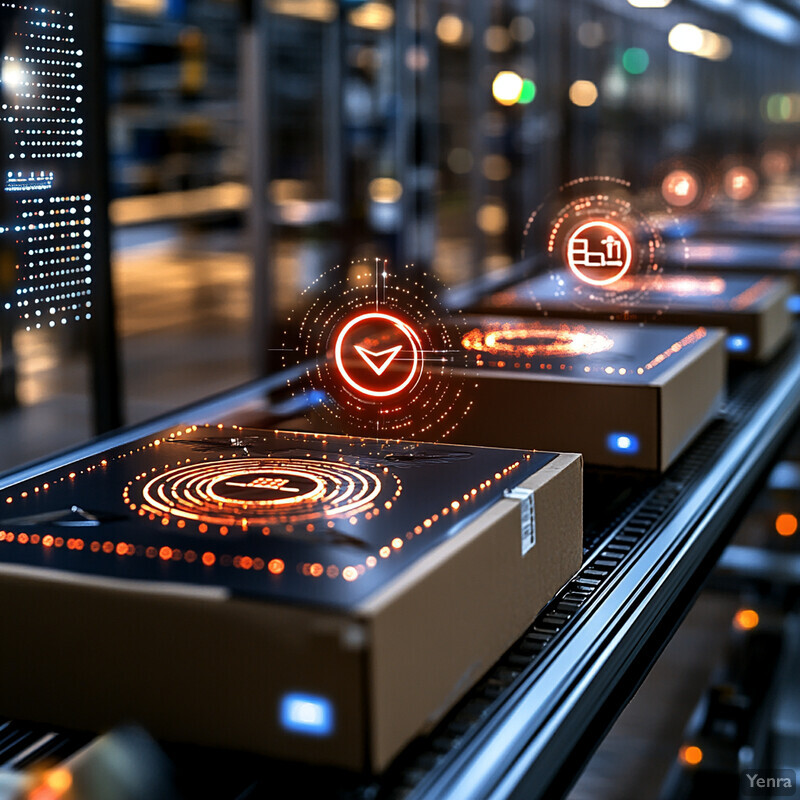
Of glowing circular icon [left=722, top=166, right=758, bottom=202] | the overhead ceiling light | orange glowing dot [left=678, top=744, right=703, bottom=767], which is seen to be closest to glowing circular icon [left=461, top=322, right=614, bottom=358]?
orange glowing dot [left=678, top=744, right=703, bottom=767]

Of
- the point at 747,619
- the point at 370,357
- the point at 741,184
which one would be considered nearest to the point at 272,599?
the point at 370,357

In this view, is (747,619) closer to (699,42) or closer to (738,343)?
(738,343)

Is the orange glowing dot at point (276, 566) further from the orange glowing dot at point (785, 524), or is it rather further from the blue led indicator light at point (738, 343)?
the orange glowing dot at point (785, 524)

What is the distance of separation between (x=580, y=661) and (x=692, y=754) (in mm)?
2638

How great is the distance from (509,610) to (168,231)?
17.5 feet

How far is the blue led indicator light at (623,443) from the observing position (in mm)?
1871

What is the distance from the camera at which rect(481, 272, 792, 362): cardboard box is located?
268 cm

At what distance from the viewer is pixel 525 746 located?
3.46ft

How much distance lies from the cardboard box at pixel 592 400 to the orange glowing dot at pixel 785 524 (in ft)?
11.4

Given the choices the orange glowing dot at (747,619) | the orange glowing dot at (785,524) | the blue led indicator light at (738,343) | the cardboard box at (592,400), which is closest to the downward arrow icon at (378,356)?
the cardboard box at (592,400)

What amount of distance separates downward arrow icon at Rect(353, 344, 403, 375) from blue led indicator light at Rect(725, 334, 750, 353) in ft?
4.60

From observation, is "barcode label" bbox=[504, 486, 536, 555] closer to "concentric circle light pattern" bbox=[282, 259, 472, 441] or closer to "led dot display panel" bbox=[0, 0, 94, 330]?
"concentric circle light pattern" bbox=[282, 259, 472, 441]

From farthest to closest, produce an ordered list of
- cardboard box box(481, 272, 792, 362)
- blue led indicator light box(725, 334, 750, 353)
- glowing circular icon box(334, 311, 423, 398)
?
blue led indicator light box(725, 334, 750, 353)
cardboard box box(481, 272, 792, 362)
glowing circular icon box(334, 311, 423, 398)

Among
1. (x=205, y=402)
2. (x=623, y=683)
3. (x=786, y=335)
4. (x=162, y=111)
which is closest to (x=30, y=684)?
(x=623, y=683)
